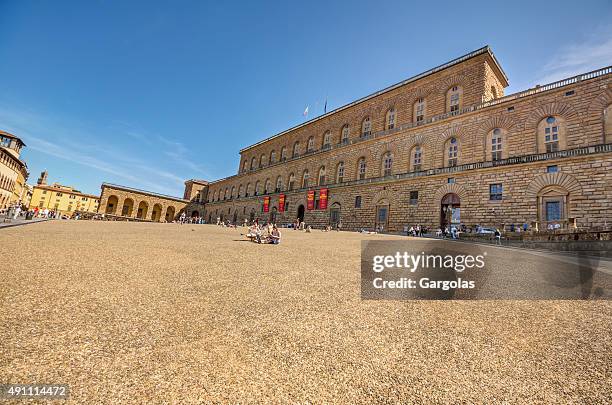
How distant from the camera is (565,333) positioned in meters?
3.27

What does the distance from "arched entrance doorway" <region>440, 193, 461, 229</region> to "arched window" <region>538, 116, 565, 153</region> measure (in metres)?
5.87

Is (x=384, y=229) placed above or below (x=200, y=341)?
above

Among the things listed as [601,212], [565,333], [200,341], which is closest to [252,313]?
[200,341]

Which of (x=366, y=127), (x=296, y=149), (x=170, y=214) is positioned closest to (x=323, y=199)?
(x=366, y=127)

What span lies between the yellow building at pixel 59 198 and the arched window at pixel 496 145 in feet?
250

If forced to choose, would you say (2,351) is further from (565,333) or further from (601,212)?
(601,212)

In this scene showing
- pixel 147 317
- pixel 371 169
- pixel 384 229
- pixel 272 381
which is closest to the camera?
pixel 272 381

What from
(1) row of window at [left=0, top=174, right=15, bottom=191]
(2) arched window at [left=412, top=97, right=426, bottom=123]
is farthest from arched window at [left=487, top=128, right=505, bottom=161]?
(1) row of window at [left=0, top=174, right=15, bottom=191]

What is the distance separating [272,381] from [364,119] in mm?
30536

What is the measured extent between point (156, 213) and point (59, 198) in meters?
34.1

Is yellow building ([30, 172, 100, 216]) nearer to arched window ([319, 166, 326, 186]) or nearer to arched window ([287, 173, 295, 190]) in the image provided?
arched window ([287, 173, 295, 190])

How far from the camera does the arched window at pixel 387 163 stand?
2540cm

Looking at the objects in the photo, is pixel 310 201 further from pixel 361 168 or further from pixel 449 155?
pixel 449 155

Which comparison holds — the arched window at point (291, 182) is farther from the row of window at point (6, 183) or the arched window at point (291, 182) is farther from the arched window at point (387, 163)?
the row of window at point (6, 183)
